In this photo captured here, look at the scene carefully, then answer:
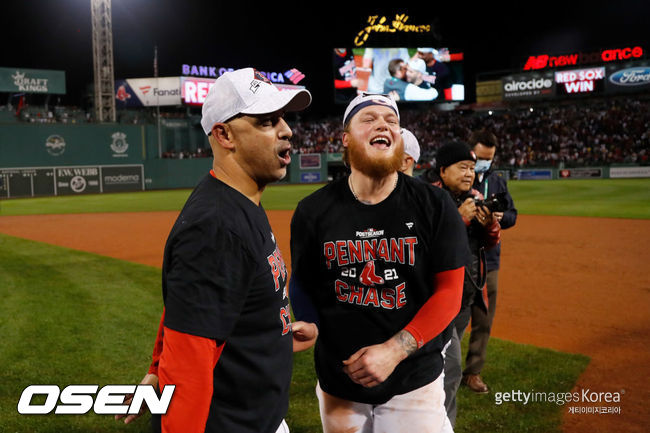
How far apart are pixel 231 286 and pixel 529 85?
64977mm

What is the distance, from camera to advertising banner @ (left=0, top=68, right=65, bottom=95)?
154ft

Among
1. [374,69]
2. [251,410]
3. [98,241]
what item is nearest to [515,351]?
[251,410]

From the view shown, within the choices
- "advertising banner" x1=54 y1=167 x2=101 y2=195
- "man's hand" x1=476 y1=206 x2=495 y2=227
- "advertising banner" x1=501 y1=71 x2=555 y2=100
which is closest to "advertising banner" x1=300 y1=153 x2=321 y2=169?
"advertising banner" x1=54 y1=167 x2=101 y2=195

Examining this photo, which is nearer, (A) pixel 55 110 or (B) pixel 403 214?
(B) pixel 403 214

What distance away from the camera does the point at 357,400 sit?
8.70 ft

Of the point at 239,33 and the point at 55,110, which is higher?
the point at 239,33

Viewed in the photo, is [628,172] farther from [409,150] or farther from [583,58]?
[409,150]

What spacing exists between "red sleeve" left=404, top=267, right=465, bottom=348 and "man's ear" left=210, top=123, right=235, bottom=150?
120 cm

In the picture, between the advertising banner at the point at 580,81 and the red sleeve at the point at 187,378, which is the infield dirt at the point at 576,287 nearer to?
the red sleeve at the point at 187,378

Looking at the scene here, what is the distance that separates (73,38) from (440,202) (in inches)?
2635

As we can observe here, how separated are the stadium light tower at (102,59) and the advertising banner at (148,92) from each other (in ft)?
31.3

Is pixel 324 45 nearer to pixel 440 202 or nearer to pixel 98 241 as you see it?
pixel 98 241

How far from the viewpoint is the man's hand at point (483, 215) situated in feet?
13.3

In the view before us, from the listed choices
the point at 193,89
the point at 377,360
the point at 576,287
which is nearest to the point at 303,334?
the point at 377,360
